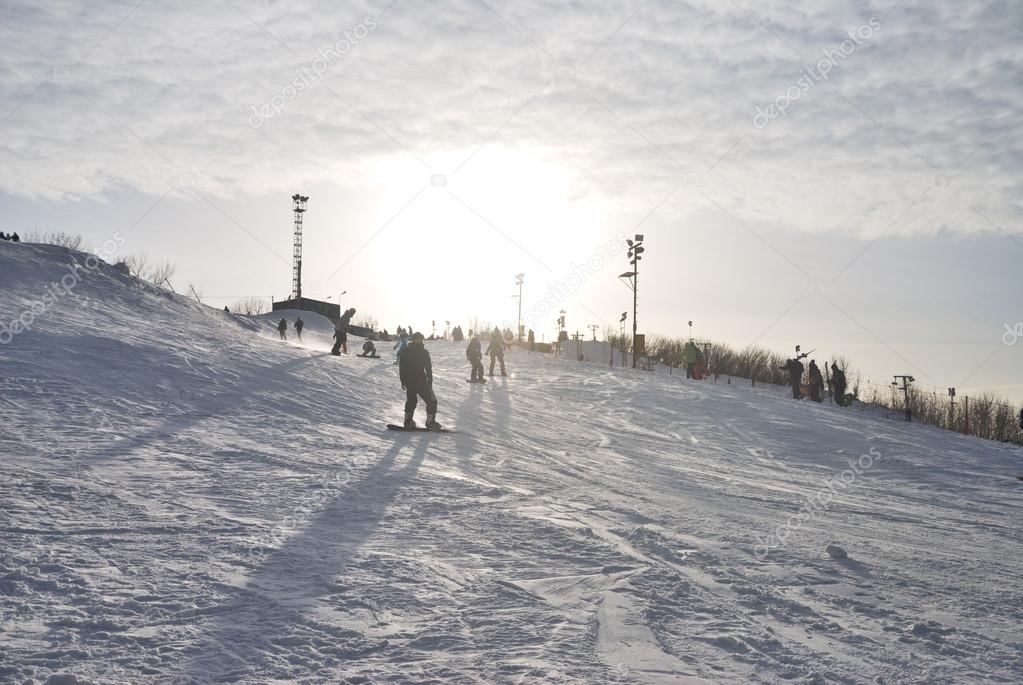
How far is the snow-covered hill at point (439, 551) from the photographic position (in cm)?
384

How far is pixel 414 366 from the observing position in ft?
43.9

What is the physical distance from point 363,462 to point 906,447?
1374 cm

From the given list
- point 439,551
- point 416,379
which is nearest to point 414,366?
point 416,379

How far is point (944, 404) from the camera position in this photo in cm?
4116

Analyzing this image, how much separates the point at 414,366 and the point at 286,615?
923cm

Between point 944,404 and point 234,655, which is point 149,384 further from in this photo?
point 944,404

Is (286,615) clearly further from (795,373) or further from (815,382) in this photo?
(815,382)

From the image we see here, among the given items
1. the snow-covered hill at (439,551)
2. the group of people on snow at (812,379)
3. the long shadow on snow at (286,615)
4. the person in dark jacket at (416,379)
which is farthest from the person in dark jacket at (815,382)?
the long shadow on snow at (286,615)

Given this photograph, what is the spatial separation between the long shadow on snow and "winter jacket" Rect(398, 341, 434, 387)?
6615mm

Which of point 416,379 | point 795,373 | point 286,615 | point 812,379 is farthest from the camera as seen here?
point 812,379

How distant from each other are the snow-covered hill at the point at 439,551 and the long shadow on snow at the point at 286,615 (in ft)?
0.06

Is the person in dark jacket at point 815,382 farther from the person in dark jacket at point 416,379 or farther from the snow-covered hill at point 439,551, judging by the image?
the person in dark jacket at point 416,379

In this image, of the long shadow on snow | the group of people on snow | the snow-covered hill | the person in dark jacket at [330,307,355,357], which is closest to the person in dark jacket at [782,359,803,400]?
the group of people on snow

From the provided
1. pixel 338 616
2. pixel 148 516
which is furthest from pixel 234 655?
pixel 148 516
